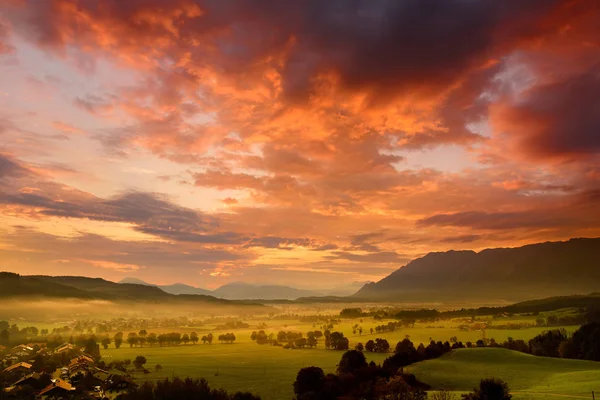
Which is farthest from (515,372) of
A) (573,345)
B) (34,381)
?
(34,381)

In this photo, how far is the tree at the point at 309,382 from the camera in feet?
313

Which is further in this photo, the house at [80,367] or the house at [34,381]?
the house at [80,367]

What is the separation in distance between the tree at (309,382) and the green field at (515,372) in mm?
24133

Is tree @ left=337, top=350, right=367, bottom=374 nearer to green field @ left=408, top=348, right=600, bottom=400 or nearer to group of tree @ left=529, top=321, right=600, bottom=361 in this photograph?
green field @ left=408, top=348, right=600, bottom=400

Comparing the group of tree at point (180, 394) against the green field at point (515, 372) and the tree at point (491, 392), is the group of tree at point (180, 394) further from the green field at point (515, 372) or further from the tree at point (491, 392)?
the green field at point (515, 372)

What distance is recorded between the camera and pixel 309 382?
318ft

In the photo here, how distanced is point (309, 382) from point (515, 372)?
4986 centimetres

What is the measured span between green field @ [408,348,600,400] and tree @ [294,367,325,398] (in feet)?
79.2

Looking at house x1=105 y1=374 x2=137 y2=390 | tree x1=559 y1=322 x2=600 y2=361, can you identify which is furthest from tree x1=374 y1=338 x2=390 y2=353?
house x1=105 y1=374 x2=137 y2=390

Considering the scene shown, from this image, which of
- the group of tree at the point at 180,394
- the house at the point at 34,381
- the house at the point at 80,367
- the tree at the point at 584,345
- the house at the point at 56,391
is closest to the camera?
the group of tree at the point at 180,394

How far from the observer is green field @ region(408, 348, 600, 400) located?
71.8m

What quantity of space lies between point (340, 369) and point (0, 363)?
4298 inches

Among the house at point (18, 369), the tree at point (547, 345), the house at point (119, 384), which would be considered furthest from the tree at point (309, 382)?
the tree at point (547, 345)

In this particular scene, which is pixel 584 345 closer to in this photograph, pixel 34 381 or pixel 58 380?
pixel 58 380
